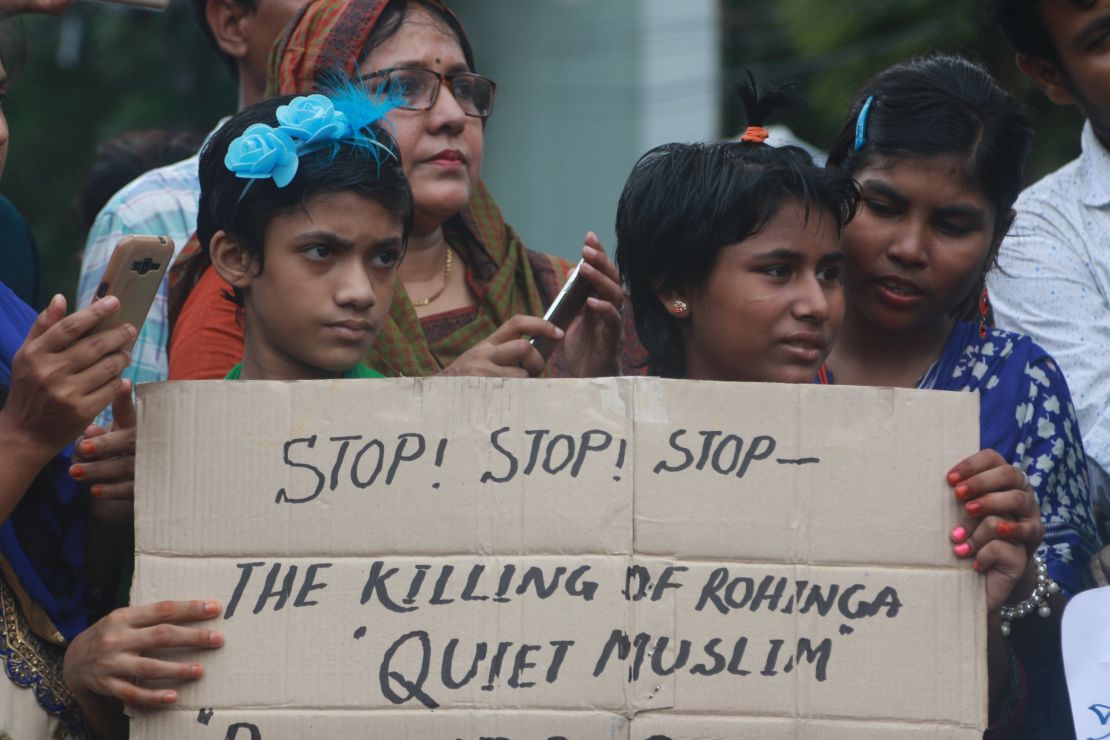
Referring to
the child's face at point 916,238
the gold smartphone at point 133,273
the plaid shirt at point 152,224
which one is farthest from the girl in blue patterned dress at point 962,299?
the plaid shirt at point 152,224

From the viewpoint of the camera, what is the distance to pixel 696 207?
8.76ft

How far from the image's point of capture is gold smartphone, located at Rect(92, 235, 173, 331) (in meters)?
2.09

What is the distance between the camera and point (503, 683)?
210 centimetres

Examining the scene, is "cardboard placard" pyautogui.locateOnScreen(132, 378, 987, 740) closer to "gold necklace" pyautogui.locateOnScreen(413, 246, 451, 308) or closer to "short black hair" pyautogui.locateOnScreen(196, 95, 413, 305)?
"short black hair" pyautogui.locateOnScreen(196, 95, 413, 305)

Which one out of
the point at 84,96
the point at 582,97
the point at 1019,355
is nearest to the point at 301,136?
the point at 1019,355

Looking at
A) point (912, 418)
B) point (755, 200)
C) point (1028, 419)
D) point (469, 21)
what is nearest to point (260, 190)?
point (755, 200)

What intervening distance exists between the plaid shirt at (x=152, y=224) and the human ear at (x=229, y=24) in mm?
349

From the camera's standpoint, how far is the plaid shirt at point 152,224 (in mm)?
3428

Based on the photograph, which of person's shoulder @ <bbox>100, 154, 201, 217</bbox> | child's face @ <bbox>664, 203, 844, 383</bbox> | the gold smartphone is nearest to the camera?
the gold smartphone

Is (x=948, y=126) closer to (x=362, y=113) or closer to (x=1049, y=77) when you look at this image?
(x=1049, y=77)

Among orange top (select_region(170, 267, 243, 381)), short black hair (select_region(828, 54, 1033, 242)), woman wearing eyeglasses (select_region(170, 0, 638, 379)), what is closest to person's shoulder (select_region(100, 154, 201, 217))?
woman wearing eyeglasses (select_region(170, 0, 638, 379))

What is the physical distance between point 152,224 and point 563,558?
184 cm

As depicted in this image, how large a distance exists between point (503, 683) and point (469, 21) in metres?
10.2

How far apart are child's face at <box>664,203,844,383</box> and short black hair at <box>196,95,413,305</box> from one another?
0.58 metres
